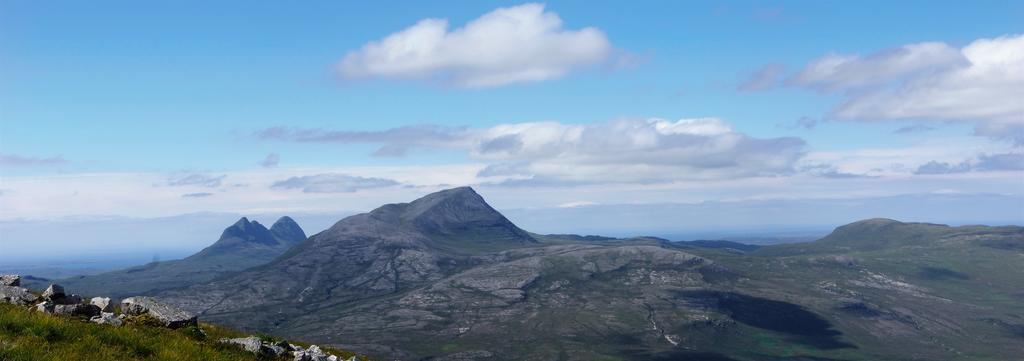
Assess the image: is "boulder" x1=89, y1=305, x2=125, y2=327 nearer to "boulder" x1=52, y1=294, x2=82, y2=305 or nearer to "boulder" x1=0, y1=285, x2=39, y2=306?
"boulder" x1=52, y1=294, x2=82, y2=305

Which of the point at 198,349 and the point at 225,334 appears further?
the point at 225,334

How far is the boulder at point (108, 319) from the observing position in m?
25.3

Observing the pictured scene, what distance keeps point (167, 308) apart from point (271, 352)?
5.75m

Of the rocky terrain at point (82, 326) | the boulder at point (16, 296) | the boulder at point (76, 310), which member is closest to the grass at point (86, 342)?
the rocky terrain at point (82, 326)

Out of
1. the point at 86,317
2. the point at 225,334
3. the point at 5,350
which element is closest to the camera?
the point at 5,350

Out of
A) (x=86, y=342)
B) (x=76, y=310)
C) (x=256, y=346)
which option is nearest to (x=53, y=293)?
(x=76, y=310)

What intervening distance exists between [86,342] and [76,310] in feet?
20.0

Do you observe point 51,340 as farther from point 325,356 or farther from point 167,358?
point 325,356

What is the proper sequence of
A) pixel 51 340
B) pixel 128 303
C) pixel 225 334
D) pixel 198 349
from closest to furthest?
pixel 51 340 < pixel 198 349 < pixel 128 303 < pixel 225 334

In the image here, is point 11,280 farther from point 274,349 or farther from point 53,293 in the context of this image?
point 274,349

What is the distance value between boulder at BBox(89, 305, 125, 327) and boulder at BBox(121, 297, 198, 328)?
1.83 m

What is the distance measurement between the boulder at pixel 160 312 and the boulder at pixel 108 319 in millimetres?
1827

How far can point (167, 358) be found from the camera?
21.9 m

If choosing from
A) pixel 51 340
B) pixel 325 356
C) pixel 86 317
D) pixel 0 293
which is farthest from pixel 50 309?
pixel 325 356
